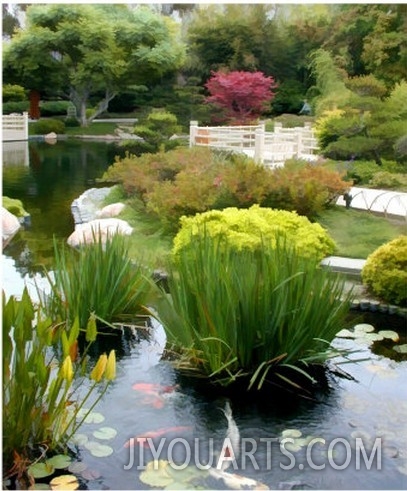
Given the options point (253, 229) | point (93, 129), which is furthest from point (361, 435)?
point (93, 129)

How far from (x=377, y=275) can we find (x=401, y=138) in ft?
16.1

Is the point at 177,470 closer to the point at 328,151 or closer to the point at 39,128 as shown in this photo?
the point at 328,151

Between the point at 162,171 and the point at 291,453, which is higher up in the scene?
the point at 162,171

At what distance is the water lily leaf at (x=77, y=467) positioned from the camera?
2.26 m

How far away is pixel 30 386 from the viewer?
6.61ft

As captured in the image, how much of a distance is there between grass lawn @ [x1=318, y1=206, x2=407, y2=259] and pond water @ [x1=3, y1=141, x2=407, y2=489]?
1.87 meters

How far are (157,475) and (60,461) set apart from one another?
11.3 inches

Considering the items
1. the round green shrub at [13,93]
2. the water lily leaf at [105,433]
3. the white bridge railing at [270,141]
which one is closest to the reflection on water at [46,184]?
the round green shrub at [13,93]

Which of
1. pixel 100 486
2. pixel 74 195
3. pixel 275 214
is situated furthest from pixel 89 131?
pixel 100 486

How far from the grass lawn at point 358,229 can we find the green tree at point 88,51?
8055 mm

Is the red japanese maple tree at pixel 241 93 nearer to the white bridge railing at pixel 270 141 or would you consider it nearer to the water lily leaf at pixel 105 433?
the white bridge railing at pixel 270 141

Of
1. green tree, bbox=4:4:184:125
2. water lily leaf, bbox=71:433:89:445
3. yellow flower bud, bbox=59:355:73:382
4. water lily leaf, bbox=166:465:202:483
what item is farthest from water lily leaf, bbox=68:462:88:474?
green tree, bbox=4:4:184:125

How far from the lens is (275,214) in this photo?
4.76m

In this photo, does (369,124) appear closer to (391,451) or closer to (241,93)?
(241,93)
